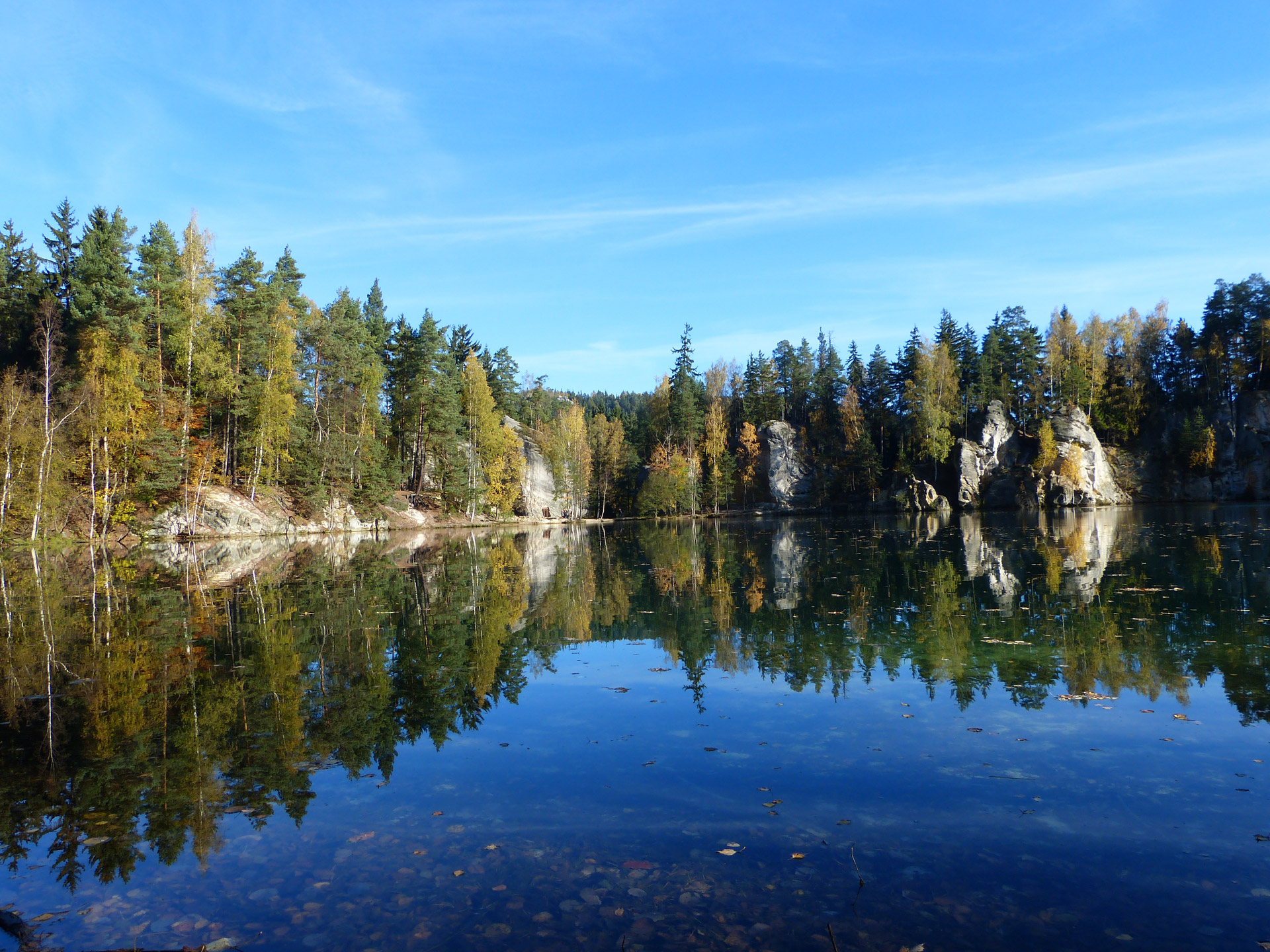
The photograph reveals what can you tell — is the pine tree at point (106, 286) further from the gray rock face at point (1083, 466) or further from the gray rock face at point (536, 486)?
the gray rock face at point (1083, 466)

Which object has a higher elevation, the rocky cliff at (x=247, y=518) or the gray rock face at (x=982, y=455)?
the gray rock face at (x=982, y=455)

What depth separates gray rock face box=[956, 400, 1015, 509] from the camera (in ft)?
266

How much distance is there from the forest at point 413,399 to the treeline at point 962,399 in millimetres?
263

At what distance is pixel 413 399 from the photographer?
6544cm

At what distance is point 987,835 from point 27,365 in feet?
186

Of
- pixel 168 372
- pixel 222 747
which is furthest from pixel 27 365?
pixel 222 747

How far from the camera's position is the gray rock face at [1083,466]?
75.2 metres

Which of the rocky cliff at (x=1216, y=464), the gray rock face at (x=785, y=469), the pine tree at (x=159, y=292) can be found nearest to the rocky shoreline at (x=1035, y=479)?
the rocky cliff at (x=1216, y=464)

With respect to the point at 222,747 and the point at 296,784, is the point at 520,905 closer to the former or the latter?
the point at 296,784

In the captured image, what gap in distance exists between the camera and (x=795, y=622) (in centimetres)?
1402

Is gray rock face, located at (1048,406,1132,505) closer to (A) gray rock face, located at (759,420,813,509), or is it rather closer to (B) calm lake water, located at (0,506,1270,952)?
(A) gray rock face, located at (759,420,813,509)

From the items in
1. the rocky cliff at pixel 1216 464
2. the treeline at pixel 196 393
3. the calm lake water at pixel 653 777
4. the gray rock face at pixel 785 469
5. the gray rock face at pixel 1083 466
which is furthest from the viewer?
the gray rock face at pixel 785 469

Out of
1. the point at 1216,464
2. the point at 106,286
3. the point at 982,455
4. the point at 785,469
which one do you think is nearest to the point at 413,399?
the point at 106,286

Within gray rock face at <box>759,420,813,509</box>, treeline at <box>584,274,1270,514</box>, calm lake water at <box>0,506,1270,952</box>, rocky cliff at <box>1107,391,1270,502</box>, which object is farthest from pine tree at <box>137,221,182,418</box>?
rocky cliff at <box>1107,391,1270,502</box>
